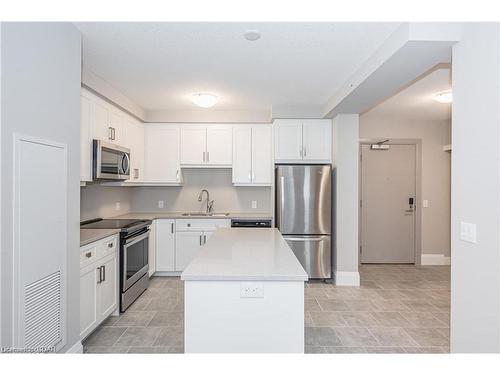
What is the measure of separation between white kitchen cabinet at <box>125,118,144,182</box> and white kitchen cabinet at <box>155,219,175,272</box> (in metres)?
0.74

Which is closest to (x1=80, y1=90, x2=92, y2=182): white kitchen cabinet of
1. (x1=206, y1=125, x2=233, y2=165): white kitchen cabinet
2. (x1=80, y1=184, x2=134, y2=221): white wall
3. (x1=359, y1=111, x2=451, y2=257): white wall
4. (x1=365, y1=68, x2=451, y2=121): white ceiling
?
(x1=80, y1=184, x2=134, y2=221): white wall

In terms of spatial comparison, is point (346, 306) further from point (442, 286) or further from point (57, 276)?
point (57, 276)

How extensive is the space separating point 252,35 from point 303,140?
7.51 ft

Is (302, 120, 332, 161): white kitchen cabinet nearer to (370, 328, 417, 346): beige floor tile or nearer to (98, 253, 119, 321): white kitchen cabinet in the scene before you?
(370, 328, 417, 346): beige floor tile

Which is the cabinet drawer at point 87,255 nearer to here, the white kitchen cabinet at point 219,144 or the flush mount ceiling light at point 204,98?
the flush mount ceiling light at point 204,98

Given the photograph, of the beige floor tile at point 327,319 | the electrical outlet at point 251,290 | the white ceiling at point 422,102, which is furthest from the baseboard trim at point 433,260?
the electrical outlet at point 251,290

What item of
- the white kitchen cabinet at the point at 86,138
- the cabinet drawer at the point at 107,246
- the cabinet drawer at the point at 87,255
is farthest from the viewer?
the white kitchen cabinet at the point at 86,138

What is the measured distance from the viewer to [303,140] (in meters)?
4.36

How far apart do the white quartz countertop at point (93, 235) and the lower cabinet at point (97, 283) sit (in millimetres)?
43

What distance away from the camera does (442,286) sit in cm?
409

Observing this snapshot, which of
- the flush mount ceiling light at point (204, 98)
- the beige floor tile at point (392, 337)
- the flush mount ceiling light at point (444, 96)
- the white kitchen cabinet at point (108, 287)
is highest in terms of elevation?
the flush mount ceiling light at point (444, 96)

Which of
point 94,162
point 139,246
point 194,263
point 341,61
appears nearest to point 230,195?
point 139,246

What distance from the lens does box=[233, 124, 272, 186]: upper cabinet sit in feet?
15.2

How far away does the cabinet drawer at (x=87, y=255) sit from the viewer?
92.3 inches
